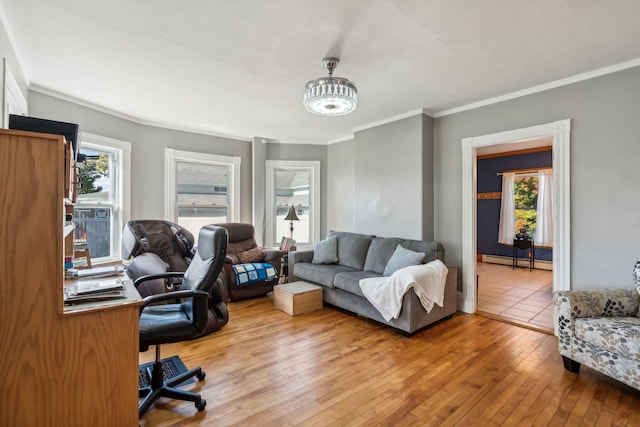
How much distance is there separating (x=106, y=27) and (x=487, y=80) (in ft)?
10.7

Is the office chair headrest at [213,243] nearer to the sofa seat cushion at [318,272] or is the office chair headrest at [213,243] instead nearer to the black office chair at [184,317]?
the black office chair at [184,317]

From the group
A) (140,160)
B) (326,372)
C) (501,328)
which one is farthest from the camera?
(140,160)

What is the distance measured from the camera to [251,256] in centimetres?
454

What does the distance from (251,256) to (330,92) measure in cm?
297

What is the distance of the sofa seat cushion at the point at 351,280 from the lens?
3.33m

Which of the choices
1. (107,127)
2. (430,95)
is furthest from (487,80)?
(107,127)

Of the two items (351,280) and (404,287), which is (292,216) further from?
(404,287)

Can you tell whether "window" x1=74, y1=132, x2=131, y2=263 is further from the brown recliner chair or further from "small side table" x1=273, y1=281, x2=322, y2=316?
"small side table" x1=273, y1=281, x2=322, y2=316

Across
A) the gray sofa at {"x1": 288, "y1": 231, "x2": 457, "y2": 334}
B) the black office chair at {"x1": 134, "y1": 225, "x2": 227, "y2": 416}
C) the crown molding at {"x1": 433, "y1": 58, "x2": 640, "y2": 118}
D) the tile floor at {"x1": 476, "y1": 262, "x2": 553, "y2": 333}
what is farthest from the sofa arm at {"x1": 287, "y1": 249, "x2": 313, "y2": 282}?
the crown molding at {"x1": 433, "y1": 58, "x2": 640, "y2": 118}

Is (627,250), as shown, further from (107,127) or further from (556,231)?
(107,127)

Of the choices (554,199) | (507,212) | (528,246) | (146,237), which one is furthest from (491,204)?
(146,237)

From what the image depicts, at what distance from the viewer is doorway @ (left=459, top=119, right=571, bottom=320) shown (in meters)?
2.91

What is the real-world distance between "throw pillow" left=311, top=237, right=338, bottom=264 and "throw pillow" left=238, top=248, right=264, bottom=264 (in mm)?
832

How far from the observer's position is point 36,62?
8.64ft
